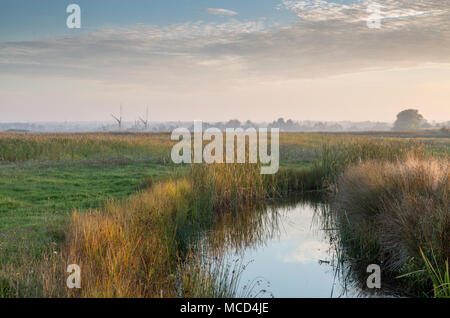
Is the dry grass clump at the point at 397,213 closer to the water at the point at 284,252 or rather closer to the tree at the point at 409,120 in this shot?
the water at the point at 284,252

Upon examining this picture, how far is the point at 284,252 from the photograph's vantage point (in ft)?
27.3

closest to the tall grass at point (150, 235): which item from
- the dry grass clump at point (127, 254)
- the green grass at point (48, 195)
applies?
the dry grass clump at point (127, 254)

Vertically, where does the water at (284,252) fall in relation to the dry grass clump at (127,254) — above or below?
below

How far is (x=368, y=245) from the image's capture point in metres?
7.22

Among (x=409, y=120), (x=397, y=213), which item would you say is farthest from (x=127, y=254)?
(x=409, y=120)

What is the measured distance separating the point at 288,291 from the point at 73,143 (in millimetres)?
22890

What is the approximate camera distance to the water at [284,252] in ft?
21.0

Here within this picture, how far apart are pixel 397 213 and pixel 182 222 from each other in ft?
13.8

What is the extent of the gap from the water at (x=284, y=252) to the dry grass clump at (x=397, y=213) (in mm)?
772

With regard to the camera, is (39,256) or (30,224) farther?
(30,224)

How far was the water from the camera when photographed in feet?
21.0

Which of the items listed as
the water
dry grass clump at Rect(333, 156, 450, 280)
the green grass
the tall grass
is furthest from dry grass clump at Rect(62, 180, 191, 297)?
dry grass clump at Rect(333, 156, 450, 280)
